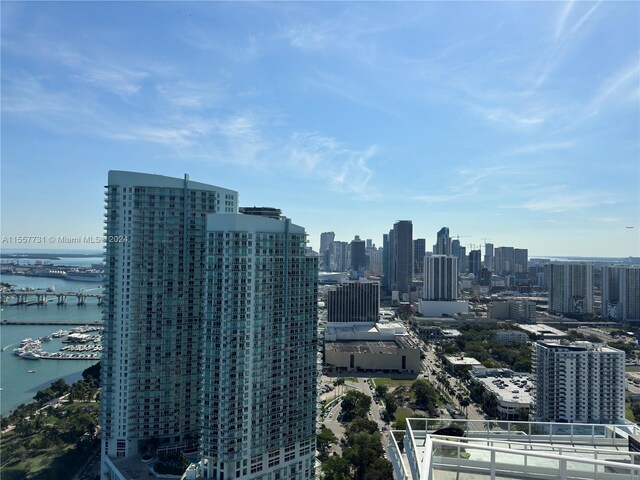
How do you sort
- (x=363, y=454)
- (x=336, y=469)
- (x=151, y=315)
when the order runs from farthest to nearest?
(x=363, y=454) → (x=336, y=469) → (x=151, y=315)

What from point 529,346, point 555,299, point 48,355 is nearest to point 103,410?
point 48,355

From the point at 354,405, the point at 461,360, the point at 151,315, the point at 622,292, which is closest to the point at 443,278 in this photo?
the point at 622,292

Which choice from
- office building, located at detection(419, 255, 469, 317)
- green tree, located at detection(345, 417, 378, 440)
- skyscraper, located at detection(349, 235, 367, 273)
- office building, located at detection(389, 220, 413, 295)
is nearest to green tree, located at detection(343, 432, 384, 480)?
green tree, located at detection(345, 417, 378, 440)

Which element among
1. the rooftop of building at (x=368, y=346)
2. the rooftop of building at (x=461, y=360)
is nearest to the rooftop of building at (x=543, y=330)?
the rooftop of building at (x=461, y=360)

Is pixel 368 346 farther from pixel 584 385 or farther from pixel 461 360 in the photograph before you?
pixel 584 385

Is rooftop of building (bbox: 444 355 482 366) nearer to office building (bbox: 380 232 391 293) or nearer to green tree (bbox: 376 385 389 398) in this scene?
green tree (bbox: 376 385 389 398)

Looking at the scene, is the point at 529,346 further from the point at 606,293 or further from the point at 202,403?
the point at 202,403

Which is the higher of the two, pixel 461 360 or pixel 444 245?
pixel 444 245
